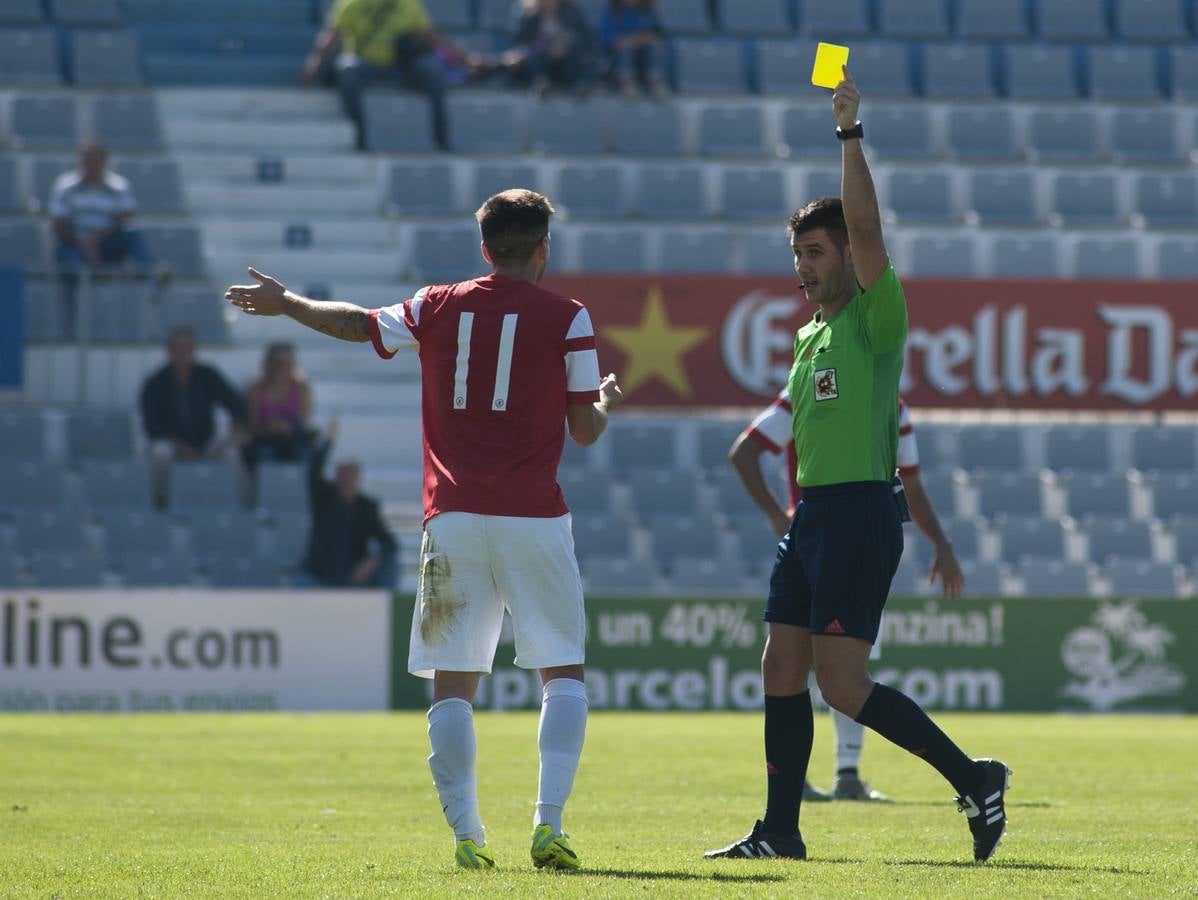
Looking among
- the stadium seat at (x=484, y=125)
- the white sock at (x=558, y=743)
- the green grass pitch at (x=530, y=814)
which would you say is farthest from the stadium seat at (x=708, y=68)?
the white sock at (x=558, y=743)

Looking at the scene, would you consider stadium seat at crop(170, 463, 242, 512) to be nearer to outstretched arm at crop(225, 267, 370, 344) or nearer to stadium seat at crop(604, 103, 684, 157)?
stadium seat at crop(604, 103, 684, 157)

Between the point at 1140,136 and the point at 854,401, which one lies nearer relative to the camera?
the point at 854,401

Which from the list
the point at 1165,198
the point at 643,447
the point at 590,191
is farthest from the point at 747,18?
the point at 643,447

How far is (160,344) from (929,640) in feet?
26.7

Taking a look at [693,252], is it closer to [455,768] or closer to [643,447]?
[643,447]

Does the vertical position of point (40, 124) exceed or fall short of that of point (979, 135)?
it falls short

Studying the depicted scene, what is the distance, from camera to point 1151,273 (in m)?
22.8

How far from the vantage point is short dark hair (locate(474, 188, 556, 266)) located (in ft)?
20.9

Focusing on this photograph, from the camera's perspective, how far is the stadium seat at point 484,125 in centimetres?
2308

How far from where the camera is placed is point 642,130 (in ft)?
77.0

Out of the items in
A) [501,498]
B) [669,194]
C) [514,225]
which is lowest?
[501,498]

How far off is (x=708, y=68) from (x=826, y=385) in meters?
18.3

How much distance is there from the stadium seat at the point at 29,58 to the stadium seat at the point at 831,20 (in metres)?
9.23

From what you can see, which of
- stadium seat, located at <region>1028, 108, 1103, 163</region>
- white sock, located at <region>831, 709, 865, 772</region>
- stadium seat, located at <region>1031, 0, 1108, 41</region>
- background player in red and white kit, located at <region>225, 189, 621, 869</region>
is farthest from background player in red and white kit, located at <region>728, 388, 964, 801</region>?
stadium seat, located at <region>1031, 0, 1108, 41</region>
